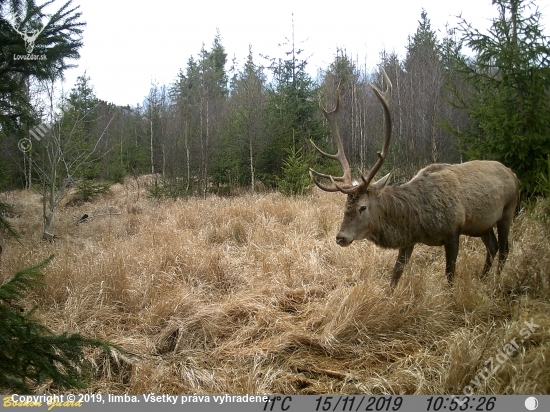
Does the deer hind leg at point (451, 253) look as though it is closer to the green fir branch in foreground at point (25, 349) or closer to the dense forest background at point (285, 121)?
the dense forest background at point (285, 121)

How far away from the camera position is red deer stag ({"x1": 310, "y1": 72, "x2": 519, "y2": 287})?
432cm

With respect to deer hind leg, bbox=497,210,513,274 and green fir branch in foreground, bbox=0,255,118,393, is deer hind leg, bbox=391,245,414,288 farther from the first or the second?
green fir branch in foreground, bbox=0,255,118,393

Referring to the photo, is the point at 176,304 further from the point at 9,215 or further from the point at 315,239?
the point at 9,215

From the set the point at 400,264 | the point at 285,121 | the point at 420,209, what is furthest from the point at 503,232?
the point at 285,121

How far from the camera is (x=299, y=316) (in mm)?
4078

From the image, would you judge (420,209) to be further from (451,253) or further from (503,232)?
(503,232)

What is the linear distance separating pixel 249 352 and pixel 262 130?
12287mm

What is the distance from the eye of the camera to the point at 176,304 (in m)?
4.23

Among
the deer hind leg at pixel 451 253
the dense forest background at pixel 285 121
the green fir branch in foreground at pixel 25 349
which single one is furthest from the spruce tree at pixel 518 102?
the green fir branch in foreground at pixel 25 349

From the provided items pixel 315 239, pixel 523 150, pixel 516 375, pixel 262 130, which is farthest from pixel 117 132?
pixel 516 375

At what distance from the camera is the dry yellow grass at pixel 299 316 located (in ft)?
9.76

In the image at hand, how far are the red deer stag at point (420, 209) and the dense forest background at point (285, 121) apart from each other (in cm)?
73

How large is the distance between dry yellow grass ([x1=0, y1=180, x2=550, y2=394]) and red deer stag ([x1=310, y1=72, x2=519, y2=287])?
382 mm

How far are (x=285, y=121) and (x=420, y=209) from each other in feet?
34.7
